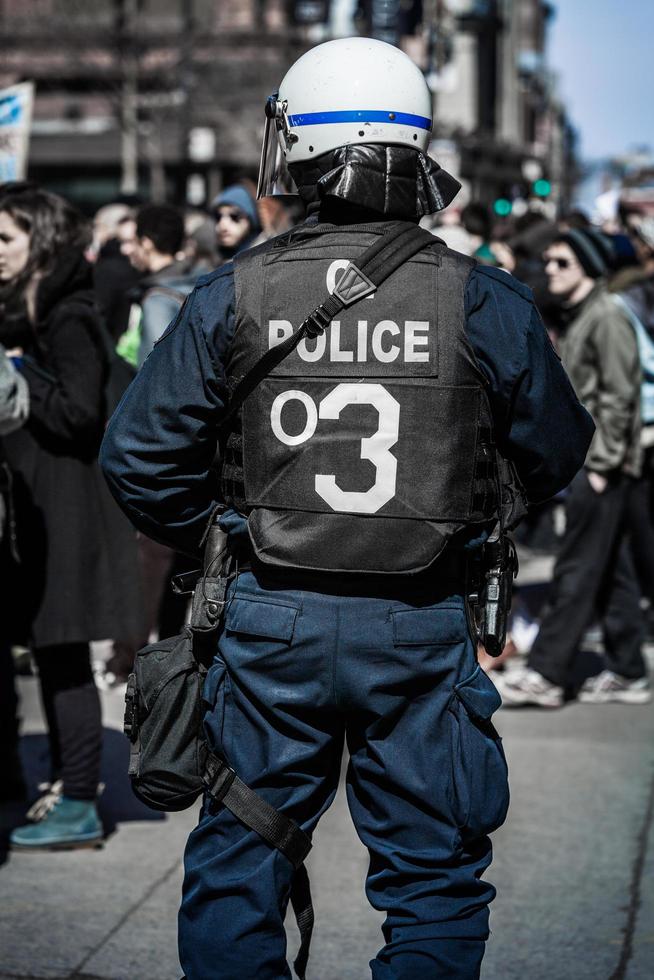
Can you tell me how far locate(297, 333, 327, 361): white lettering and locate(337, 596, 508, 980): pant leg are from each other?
1.57 ft

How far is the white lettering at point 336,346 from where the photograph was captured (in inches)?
110

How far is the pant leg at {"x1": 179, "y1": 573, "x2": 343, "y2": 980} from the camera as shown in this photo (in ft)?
9.06

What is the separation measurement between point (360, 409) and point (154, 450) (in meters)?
0.43

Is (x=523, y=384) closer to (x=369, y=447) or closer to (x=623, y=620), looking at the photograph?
(x=369, y=447)

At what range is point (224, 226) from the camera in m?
6.96

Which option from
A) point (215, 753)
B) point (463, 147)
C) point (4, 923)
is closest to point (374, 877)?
point (215, 753)

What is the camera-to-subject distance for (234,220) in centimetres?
696

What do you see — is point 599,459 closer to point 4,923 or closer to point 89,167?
point 4,923

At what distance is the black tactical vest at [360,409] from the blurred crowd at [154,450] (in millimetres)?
1528

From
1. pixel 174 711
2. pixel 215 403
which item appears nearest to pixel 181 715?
pixel 174 711

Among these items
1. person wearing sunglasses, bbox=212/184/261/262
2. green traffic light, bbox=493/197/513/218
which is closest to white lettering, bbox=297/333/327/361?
person wearing sunglasses, bbox=212/184/261/262

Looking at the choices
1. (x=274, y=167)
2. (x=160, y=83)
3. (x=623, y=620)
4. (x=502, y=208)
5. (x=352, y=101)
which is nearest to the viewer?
(x=352, y=101)

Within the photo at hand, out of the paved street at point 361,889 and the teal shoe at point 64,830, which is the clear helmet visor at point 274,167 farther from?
the teal shoe at point 64,830

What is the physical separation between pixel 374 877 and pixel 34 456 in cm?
235
